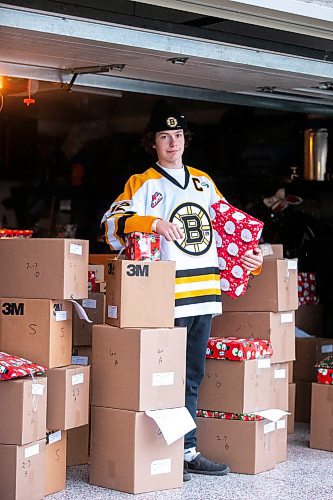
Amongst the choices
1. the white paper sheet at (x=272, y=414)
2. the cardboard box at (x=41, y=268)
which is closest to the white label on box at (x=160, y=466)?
the white paper sheet at (x=272, y=414)

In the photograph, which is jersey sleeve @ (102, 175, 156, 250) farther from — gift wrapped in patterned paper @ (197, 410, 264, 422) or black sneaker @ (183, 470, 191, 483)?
black sneaker @ (183, 470, 191, 483)

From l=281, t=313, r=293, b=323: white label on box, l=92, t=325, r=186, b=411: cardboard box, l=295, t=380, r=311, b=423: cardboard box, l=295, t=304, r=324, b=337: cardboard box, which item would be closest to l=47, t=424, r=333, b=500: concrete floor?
l=92, t=325, r=186, b=411: cardboard box

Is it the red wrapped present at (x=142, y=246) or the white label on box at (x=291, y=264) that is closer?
the red wrapped present at (x=142, y=246)

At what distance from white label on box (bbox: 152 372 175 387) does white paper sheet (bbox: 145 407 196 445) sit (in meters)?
0.12

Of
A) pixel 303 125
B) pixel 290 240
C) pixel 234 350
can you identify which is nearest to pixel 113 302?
pixel 234 350

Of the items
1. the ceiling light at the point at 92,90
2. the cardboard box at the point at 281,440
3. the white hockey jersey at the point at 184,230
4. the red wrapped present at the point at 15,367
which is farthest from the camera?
the ceiling light at the point at 92,90

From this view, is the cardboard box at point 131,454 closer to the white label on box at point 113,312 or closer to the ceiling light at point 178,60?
the white label on box at point 113,312

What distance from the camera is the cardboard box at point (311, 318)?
664 cm

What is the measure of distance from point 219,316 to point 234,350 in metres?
0.37

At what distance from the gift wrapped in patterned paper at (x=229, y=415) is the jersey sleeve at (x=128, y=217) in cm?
99

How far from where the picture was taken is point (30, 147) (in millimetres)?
8906

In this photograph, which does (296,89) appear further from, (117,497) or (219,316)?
(117,497)

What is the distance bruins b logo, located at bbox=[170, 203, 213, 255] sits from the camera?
15.4ft

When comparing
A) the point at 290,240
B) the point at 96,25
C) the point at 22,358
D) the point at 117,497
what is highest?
the point at 96,25
